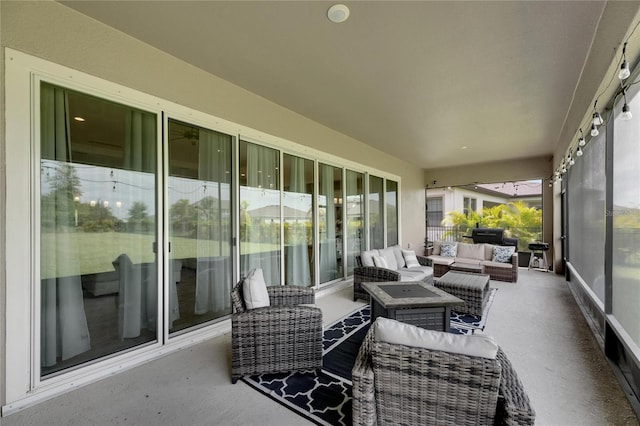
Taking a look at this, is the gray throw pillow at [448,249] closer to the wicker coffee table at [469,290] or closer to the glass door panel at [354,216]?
the glass door panel at [354,216]

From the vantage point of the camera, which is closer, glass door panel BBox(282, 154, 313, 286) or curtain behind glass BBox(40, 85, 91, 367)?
curtain behind glass BBox(40, 85, 91, 367)

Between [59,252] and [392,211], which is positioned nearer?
[59,252]

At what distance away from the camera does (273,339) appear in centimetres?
227

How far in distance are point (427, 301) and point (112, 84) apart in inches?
145

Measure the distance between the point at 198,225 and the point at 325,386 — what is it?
2.14m

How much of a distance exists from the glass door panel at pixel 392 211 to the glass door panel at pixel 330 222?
2.11 meters

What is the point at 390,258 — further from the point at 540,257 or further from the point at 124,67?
the point at 540,257

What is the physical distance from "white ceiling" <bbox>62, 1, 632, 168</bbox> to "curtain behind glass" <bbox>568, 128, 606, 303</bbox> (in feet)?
3.03

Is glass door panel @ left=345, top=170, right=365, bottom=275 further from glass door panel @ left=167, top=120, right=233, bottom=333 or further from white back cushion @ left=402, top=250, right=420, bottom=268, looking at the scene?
glass door panel @ left=167, top=120, right=233, bottom=333

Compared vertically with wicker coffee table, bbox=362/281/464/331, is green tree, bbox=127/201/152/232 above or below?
above

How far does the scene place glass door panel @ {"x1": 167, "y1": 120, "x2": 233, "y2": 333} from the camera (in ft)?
9.54

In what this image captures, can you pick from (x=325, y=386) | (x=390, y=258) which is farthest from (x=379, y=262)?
(x=325, y=386)

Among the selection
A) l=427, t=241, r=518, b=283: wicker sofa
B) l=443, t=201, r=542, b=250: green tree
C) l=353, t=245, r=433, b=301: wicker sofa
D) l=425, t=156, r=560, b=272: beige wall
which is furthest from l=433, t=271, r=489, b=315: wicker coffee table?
l=443, t=201, r=542, b=250: green tree

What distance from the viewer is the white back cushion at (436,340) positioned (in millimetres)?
1349
